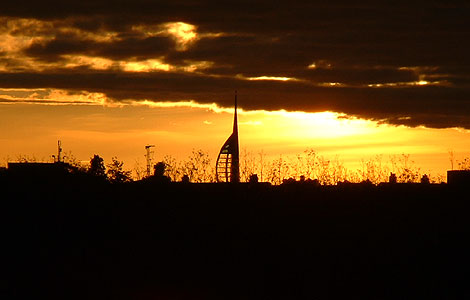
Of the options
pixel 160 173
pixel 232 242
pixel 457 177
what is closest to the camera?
pixel 232 242

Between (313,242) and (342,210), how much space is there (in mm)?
3598

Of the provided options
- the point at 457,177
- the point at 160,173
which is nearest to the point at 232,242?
the point at 160,173

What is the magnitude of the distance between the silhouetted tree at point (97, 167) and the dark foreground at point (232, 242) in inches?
136

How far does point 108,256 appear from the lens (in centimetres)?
1767

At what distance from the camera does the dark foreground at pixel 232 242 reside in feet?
49.1

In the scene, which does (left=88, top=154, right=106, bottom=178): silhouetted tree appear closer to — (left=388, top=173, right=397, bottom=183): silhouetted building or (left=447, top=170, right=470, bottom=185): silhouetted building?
(left=388, top=173, right=397, bottom=183): silhouetted building

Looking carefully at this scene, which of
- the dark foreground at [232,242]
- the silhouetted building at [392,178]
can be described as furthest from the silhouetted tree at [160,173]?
the silhouetted building at [392,178]

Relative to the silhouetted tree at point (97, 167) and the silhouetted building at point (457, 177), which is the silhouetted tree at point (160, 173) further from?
the silhouetted building at point (457, 177)

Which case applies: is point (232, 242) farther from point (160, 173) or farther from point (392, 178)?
point (392, 178)

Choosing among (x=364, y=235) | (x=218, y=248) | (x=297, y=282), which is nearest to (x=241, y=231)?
(x=218, y=248)

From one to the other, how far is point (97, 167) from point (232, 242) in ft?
35.1

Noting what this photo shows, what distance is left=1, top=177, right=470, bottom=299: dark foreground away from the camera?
14953mm

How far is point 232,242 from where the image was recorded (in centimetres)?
1872

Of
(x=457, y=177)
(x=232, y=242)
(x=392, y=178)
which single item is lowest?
(x=232, y=242)
